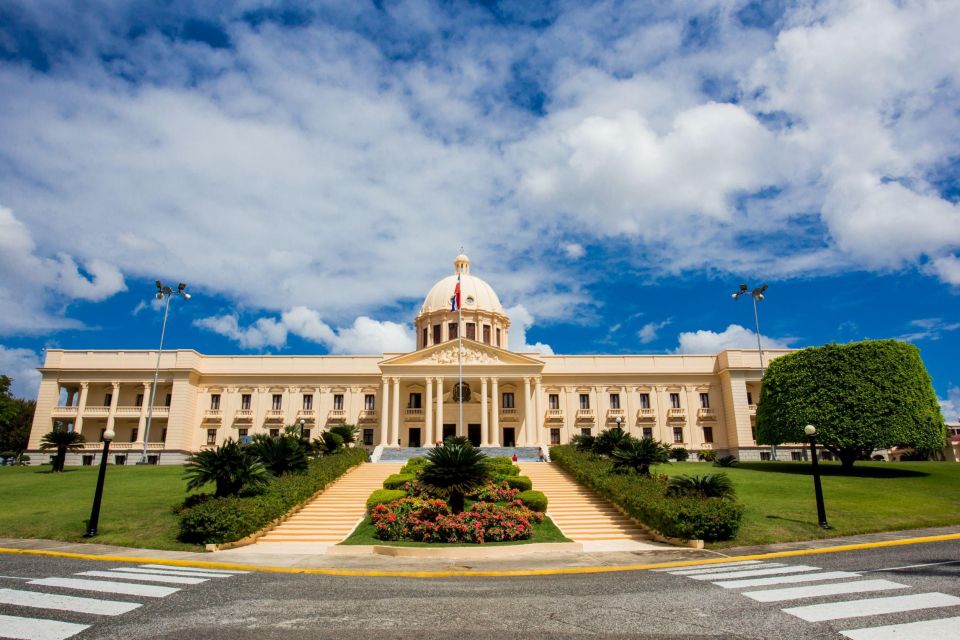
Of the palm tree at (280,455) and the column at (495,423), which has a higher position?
the column at (495,423)

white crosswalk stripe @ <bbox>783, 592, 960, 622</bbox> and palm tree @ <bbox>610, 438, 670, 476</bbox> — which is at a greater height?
palm tree @ <bbox>610, 438, 670, 476</bbox>

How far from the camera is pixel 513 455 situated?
42.9m

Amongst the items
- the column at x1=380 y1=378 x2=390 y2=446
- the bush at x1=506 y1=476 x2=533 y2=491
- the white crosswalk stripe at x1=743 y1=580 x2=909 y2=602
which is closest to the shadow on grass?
the bush at x1=506 y1=476 x2=533 y2=491

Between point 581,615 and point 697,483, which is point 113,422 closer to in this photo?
point 697,483

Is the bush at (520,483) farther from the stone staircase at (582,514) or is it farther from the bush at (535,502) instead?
the bush at (535,502)

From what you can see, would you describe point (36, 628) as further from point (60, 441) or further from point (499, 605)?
point (60, 441)

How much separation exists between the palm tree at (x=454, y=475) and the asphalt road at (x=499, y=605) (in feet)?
26.3

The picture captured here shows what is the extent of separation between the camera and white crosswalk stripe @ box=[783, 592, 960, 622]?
301 inches

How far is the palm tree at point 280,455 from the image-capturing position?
26.2 m

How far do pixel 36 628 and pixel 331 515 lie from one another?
16.8 meters

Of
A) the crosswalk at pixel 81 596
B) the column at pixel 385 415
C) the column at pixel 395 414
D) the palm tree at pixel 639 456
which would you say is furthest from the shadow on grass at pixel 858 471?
the crosswalk at pixel 81 596

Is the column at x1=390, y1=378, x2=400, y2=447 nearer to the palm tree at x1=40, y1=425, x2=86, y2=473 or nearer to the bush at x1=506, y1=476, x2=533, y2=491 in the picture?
the palm tree at x1=40, y1=425, x2=86, y2=473

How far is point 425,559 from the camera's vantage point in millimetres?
16078

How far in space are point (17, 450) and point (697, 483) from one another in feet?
258
